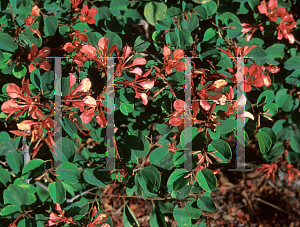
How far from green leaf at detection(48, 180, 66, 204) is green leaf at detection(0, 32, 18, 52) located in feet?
2.26

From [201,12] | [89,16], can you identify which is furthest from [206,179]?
[89,16]

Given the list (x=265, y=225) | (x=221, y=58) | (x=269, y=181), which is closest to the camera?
(x=221, y=58)

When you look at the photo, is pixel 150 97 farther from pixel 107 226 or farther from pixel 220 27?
pixel 107 226

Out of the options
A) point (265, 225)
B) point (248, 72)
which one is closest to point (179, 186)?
point (248, 72)

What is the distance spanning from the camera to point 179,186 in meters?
1.19

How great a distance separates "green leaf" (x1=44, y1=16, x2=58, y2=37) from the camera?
1.32 meters

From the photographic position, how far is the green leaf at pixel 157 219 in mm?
1315

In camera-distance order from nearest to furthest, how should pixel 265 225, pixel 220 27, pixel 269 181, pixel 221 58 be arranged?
pixel 221 58 < pixel 220 27 < pixel 265 225 < pixel 269 181

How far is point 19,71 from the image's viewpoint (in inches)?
52.1

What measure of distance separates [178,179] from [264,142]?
48 cm

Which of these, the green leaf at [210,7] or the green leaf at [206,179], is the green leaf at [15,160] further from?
the green leaf at [210,7]

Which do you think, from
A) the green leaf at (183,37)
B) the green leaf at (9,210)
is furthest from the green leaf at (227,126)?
the green leaf at (9,210)

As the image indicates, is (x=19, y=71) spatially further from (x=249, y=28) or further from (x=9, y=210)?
(x=249, y=28)

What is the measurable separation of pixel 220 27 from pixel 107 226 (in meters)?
1.16
